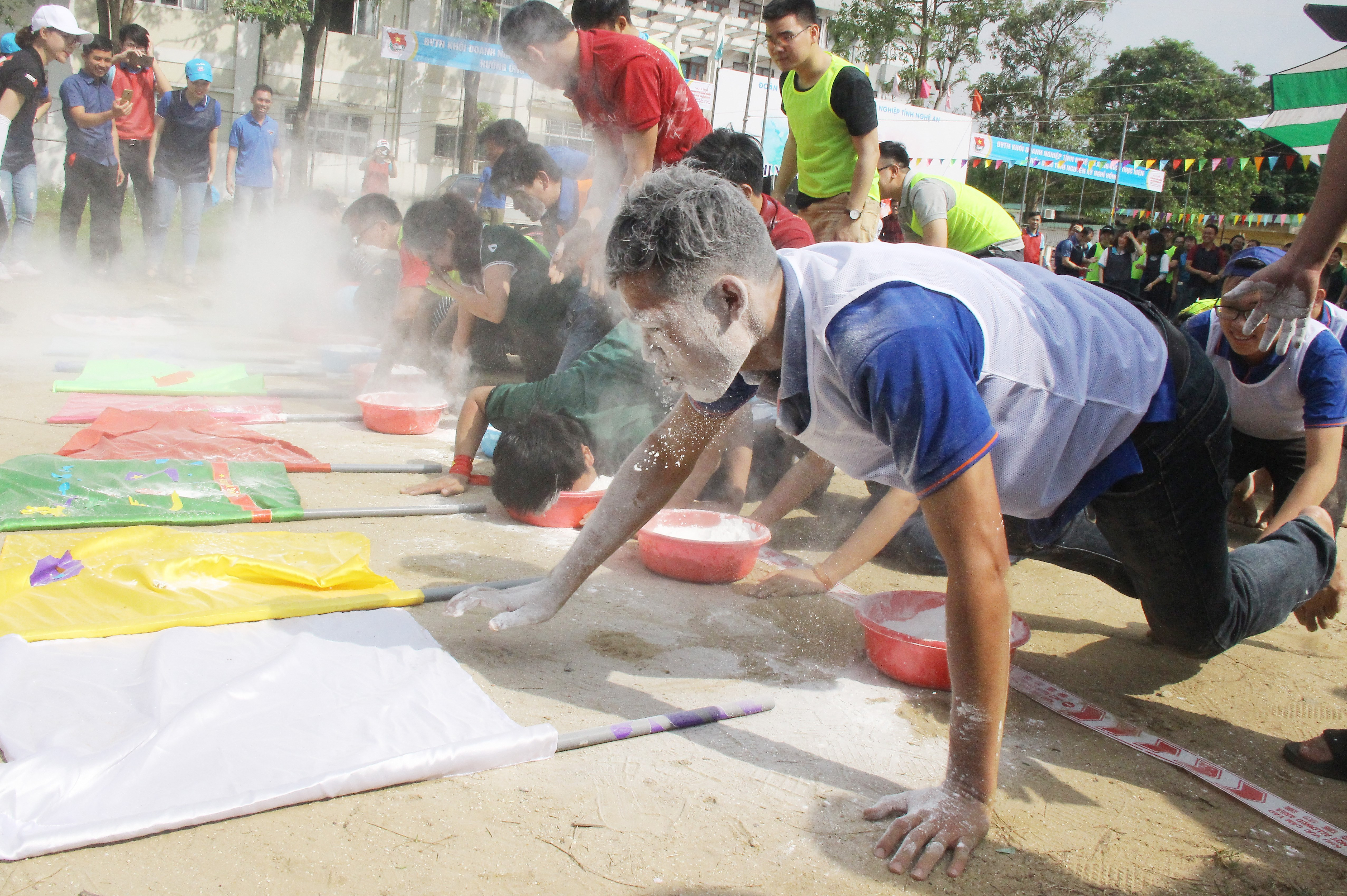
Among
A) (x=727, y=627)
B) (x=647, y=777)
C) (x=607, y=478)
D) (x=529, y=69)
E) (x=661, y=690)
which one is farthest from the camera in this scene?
(x=529, y=69)

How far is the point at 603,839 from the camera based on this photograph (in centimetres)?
159

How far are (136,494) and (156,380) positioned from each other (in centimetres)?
215

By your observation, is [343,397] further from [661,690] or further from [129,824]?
[129,824]

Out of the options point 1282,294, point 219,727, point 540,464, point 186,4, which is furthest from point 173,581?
point 186,4

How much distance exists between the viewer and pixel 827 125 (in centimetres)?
429

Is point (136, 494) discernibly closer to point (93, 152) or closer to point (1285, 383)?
point (1285, 383)

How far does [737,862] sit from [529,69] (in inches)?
138

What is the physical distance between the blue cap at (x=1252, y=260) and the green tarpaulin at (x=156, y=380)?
4682mm

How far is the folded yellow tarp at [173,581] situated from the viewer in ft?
6.98

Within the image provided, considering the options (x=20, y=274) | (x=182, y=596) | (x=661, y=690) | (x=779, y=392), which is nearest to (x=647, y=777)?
(x=661, y=690)

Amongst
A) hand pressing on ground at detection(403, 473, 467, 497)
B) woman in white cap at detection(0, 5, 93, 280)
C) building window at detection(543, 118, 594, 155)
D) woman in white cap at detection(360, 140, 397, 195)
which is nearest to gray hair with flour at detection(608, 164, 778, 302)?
hand pressing on ground at detection(403, 473, 467, 497)

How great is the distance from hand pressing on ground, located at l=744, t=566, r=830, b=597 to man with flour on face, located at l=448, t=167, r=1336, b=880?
3.08ft

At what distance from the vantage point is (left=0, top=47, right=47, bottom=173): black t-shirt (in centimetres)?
655

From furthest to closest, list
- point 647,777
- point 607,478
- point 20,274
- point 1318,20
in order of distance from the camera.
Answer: point 20,274
point 607,478
point 1318,20
point 647,777
